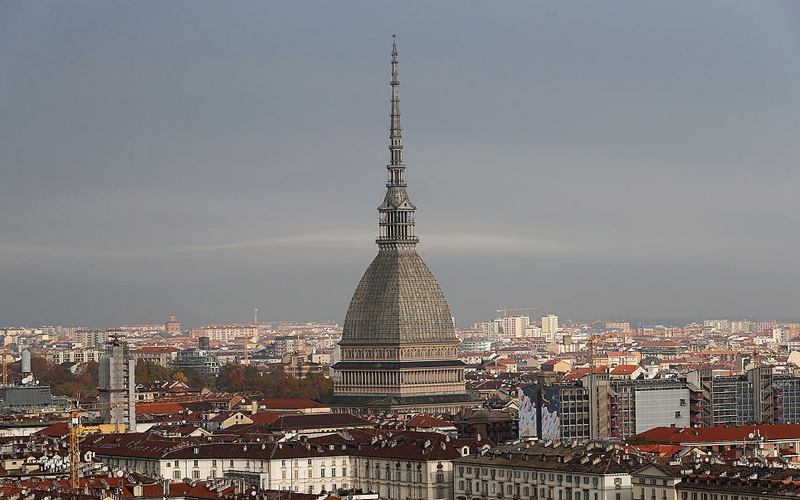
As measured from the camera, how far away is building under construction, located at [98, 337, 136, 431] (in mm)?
91156

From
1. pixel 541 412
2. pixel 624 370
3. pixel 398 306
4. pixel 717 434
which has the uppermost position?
pixel 398 306

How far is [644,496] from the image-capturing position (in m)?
59.2

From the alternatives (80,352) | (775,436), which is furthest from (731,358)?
(775,436)

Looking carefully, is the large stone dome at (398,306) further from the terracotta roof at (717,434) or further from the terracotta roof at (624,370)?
the terracotta roof at (717,434)

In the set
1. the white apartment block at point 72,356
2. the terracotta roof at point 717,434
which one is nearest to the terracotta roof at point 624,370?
the terracotta roof at point 717,434

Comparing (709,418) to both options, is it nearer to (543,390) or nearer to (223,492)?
(543,390)

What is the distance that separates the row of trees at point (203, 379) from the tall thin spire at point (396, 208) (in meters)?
9.50

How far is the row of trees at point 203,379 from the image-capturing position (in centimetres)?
12838

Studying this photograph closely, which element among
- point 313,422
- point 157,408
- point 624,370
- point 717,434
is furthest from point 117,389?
point 624,370

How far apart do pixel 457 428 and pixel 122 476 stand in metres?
25.0

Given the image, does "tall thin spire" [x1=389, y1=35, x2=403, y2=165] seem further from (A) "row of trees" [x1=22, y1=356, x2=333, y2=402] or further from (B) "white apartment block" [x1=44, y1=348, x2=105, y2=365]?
(B) "white apartment block" [x1=44, y1=348, x2=105, y2=365]

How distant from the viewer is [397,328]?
111125mm

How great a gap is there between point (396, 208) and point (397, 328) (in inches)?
229

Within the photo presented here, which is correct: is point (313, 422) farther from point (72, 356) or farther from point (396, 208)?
point (72, 356)
